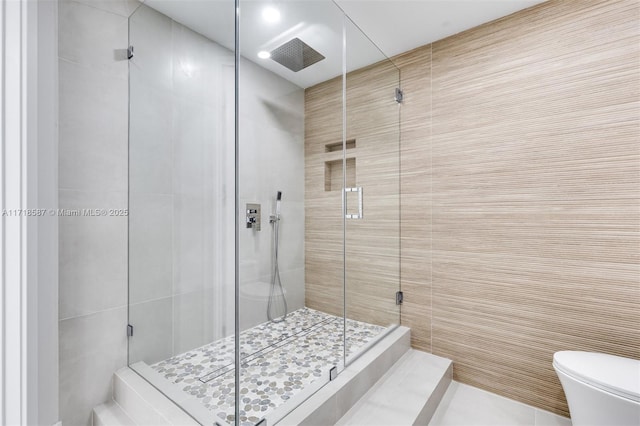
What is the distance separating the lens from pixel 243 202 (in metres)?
1.13

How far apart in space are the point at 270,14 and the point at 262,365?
4.91ft

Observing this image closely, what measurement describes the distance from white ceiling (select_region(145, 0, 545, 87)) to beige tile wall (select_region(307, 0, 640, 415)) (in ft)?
0.43

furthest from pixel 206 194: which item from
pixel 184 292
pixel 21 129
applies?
pixel 21 129

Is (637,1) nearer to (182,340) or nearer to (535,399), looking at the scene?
(535,399)

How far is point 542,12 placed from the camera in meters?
1.57

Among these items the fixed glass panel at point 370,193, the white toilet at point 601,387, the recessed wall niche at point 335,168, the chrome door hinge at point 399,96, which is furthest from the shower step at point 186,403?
the chrome door hinge at point 399,96

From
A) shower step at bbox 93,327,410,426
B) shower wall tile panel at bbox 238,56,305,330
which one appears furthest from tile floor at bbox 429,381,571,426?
shower wall tile panel at bbox 238,56,305,330

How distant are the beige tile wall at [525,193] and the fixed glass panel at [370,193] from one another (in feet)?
0.37

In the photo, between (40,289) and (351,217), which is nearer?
(40,289)

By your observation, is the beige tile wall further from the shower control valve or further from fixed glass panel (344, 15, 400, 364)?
the shower control valve

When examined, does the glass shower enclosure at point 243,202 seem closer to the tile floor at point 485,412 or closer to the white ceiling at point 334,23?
the white ceiling at point 334,23

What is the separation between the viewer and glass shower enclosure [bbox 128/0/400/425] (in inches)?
44.3

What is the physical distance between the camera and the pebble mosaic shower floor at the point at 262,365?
1095 millimetres

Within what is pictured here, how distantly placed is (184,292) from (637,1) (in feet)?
8.29
